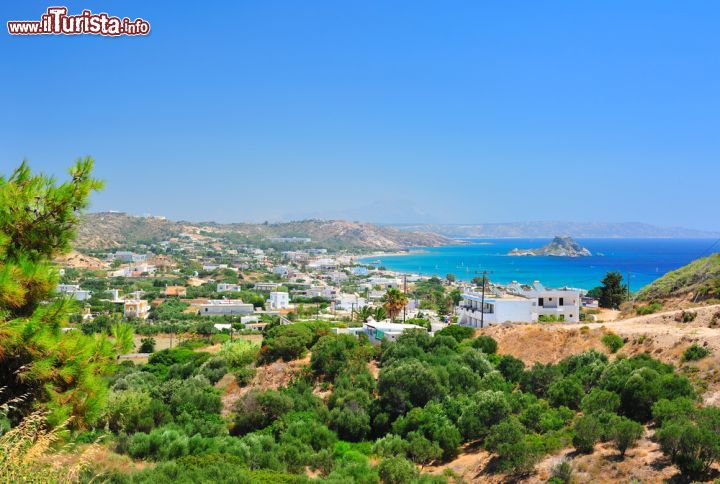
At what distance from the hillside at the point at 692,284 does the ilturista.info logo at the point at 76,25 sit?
28561 millimetres

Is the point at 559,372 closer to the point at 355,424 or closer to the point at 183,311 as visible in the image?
the point at 355,424

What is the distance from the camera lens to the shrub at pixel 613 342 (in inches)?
885

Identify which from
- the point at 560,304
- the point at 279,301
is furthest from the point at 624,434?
the point at 279,301

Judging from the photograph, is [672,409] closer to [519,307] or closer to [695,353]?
[695,353]

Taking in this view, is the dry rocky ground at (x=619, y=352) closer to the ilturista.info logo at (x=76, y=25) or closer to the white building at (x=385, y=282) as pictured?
the ilturista.info logo at (x=76, y=25)

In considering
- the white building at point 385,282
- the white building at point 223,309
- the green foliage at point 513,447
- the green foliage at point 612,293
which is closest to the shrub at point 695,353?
the green foliage at point 513,447

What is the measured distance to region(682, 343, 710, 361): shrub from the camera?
60.7ft

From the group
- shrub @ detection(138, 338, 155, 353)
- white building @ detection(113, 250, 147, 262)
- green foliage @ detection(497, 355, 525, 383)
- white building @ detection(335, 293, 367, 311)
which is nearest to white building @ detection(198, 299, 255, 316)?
white building @ detection(335, 293, 367, 311)

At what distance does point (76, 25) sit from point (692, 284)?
34.0 metres

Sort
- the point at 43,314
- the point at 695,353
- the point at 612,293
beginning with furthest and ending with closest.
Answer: the point at 612,293, the point at 695,353, the point at 43,314

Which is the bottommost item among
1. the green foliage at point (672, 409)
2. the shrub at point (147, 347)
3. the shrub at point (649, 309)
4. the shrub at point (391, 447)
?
the shrub at point (147, 347)

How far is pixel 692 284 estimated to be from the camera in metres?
34.4

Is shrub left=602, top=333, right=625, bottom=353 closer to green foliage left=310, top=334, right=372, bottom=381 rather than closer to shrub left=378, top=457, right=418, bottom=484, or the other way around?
green foliage left=310, top=334, right=372, bottom=381

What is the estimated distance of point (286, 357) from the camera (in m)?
28.0
